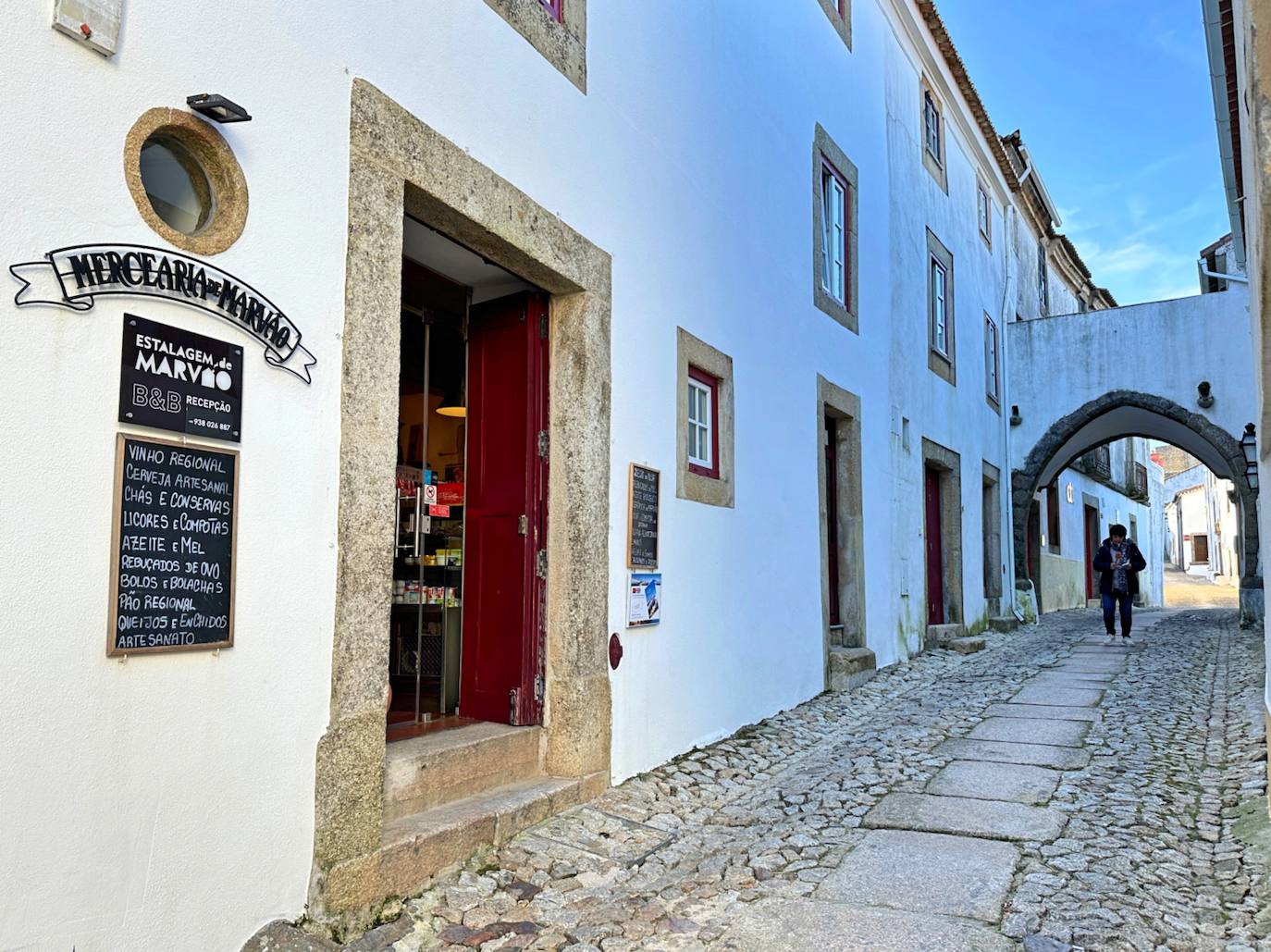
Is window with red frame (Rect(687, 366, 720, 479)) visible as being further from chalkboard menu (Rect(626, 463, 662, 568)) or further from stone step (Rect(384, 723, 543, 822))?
stone step (Rect(384, 723, 543, 822))

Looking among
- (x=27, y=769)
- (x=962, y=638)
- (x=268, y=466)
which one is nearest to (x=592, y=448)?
(x=268, y=466)

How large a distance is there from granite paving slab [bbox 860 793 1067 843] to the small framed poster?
57.0 inches

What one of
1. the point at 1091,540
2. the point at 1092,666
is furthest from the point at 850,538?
the point at 1091,540

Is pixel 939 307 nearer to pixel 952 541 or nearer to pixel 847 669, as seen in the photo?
pixel 952 541

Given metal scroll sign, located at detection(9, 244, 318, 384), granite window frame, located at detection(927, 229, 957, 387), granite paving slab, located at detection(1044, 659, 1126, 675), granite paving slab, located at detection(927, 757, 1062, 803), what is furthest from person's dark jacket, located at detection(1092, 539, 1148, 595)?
metal scroll sign, located at detection(9, 244, 318, 384)

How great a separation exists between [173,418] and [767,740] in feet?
15.0

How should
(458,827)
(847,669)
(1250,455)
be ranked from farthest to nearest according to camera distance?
(1250,455) < (847,669) < (458,827)

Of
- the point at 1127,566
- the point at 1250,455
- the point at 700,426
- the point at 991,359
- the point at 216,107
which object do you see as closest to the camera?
the point at 216,107

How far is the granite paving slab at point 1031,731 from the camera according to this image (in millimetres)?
6383

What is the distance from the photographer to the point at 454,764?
430 cm

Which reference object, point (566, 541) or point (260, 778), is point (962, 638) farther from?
point (260, 778)

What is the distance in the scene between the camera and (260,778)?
123 inches

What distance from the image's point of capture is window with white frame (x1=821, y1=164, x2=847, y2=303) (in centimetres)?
879

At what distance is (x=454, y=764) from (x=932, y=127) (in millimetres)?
10563
